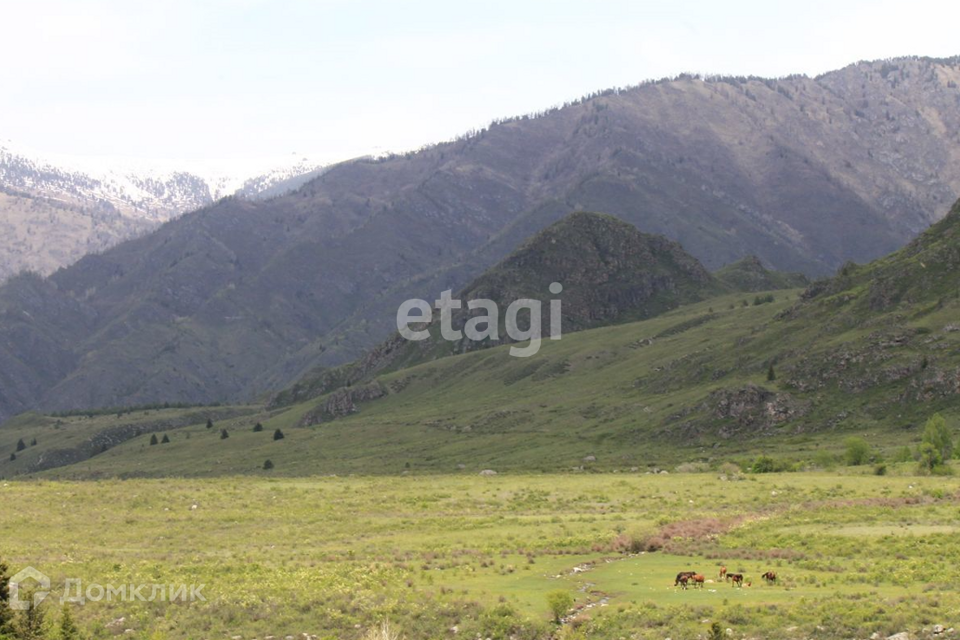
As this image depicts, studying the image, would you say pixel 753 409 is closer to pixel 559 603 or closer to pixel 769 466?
pixel 769 466

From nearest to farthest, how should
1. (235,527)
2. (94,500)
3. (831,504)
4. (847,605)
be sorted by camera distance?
(847,605) → (831,504) → (235,527) → (94,500)

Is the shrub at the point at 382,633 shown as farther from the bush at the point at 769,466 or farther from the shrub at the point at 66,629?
the bush at the point at 769,466

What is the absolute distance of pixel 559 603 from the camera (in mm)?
44688

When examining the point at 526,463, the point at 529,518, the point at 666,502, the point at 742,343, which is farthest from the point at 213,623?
the point at 742,343

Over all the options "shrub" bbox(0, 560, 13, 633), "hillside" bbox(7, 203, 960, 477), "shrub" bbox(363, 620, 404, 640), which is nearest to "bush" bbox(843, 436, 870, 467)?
"hillside" bbox(7, 203, 960, 477)

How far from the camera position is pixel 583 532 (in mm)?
65938

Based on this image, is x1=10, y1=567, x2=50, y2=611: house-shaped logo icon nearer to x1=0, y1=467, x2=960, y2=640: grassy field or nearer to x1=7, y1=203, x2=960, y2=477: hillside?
x1=0, y1=467, x2=960, y2=640: grassy field

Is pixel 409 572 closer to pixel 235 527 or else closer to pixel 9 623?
pixel 9 623

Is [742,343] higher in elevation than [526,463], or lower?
higher

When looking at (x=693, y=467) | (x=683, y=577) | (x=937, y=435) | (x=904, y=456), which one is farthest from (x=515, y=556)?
(x=693, y=467)

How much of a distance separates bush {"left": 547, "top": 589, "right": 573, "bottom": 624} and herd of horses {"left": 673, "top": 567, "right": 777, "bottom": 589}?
576 centimetres

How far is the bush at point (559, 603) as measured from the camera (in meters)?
44.7

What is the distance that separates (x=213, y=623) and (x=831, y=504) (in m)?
43.8

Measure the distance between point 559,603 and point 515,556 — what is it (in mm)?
14343
